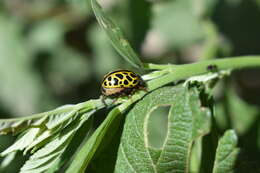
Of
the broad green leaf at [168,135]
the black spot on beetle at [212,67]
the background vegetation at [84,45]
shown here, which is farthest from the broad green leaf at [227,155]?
the background vegetation at [84,45]

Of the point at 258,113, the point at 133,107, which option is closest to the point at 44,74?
the point at 258,113

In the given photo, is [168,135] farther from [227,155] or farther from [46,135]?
[46,135]

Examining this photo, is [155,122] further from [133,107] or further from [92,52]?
[133,107]

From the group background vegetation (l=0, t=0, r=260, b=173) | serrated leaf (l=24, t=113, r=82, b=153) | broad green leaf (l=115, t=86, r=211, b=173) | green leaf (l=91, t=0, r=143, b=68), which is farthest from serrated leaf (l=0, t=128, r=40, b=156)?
background vegetation (l=0, t=0, r=260, b=173)

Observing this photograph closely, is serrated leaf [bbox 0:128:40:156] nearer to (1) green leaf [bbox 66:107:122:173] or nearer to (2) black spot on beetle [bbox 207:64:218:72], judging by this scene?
(1) green leaf [bbox 66:107:122:173]

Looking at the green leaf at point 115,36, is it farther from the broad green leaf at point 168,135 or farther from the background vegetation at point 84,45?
the background vegetation at point 84,45

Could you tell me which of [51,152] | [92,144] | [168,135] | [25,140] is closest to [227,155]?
[168,135]
